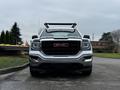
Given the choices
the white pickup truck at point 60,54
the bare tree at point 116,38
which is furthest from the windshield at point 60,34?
the bare tree at point 116,38

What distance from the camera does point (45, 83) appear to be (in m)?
10.6

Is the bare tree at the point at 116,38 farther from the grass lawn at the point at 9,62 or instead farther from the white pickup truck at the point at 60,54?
the white pickup truck at the point at 60,54

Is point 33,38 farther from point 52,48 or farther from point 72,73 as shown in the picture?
point 72,73

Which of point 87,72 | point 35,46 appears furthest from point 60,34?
point 87,72

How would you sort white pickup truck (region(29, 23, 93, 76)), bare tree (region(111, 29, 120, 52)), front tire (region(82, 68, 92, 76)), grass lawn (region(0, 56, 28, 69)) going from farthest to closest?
bare tree (region(111, 29, 120, 52))
grass lawn (region(0, 56, 28, 69))
front tire (region(82, 68, 92, 76))
white pickup truck (region(29, 23, 93, 76))

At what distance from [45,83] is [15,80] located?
1144 millimetres

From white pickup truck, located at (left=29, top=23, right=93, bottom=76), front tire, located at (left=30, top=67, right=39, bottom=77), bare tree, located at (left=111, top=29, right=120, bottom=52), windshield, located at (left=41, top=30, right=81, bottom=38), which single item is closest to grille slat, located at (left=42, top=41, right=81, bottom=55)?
white pickup truck, located at (left=29, top=23, right=93, bottom=76)

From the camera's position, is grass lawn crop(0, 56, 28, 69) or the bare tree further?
the bare tree

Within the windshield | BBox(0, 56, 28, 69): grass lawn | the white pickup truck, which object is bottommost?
BBox(0, 56, 28, 69): grass lawn

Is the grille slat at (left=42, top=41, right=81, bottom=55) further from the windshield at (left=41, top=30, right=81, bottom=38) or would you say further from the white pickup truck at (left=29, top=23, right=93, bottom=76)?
the windshield at (left=41, top=30, right=81, bottom=38)

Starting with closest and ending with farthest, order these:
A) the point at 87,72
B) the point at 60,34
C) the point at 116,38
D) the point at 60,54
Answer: the point at 60,54 < the point at 87,72 < the point at 60,34 < the point at 116,38

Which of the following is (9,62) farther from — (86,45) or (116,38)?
(116,38)

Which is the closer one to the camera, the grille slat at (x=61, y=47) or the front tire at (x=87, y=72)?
the grille slat at (x=61, y=47)

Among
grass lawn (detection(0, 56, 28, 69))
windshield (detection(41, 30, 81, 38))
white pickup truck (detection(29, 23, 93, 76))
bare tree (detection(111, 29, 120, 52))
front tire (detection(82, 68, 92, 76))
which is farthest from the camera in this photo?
bare tree (detection(111, 29, 120, 52))
